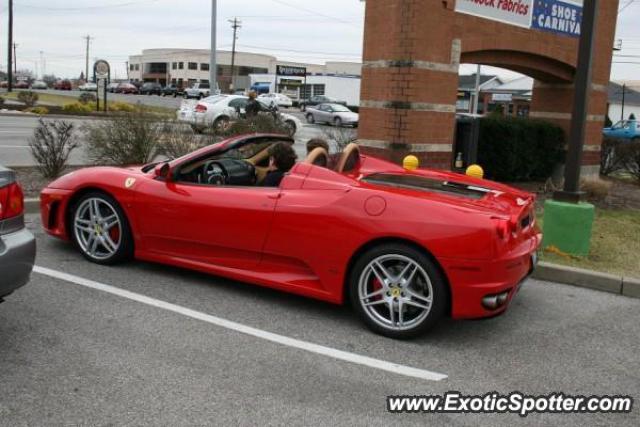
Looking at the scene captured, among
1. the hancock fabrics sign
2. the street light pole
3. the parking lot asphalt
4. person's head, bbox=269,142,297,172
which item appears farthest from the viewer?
the hancock fabrics sign

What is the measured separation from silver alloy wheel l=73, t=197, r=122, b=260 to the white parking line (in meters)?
0.39

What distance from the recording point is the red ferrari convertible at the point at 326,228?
13.6ft

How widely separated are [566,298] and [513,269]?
1642 millimetres

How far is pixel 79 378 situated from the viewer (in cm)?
350

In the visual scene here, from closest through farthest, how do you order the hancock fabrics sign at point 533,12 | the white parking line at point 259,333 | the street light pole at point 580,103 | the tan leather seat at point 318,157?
1. the white parking line at point 259,333
2. the tan leather seat at point 318,157
3. the street light pole at point 580,103
4. the hancock fabrics sign at point 533,12

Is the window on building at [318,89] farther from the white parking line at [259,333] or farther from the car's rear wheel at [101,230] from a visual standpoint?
the white parking line at [259,333]

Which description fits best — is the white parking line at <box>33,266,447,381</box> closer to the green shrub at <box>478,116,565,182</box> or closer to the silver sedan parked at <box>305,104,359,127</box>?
the green shrub at <box>478,116,565,182</box>

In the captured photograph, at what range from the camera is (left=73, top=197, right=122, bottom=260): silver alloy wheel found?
552 centimetres

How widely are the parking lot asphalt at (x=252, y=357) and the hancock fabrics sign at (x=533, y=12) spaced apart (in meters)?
6.05

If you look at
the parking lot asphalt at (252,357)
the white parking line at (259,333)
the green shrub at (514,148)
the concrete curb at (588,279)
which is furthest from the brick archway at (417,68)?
the white parking line at (259,333)

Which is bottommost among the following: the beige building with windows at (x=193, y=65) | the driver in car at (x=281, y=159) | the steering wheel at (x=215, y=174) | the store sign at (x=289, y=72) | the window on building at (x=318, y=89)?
the steering wheel at (x=215, y=174)

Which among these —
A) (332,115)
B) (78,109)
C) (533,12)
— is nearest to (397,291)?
(533,12)

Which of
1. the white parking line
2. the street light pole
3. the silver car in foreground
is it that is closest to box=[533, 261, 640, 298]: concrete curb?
the street light pole

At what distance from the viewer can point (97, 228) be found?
558 cm
